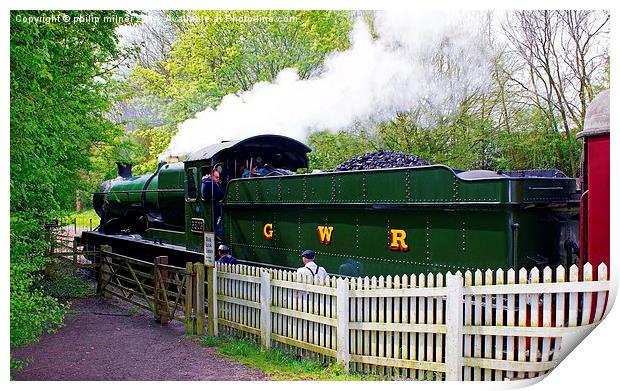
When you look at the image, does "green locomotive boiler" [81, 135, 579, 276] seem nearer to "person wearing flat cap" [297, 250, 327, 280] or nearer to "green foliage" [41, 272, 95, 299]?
"person wearing flat cap" [297, 250, 327, 280]

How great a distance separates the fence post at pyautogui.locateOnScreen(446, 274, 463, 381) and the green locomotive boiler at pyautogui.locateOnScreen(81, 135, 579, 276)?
461mm

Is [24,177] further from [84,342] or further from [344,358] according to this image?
[344,358]

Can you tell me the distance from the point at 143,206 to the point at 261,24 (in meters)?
6.16

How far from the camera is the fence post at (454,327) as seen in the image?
505 cm

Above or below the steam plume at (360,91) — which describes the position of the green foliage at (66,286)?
below

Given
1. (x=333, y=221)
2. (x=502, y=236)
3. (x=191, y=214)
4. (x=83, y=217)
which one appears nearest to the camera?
(x=502, y=236)

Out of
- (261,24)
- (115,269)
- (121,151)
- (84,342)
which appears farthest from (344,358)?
(121,151)

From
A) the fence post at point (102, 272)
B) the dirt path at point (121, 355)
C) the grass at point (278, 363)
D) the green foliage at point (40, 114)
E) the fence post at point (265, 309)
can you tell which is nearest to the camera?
the green foliage at point (40, 114)

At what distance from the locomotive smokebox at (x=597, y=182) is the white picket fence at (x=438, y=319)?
33cm

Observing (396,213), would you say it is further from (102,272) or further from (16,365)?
(102,272)

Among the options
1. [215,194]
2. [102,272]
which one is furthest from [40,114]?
[102,272]

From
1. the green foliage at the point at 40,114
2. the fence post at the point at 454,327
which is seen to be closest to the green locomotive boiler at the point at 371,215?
the fence post at the point at 454,327

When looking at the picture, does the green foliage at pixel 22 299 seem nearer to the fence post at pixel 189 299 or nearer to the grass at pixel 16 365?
the grass at pixel 16 365

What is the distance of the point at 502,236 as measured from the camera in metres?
5.23
